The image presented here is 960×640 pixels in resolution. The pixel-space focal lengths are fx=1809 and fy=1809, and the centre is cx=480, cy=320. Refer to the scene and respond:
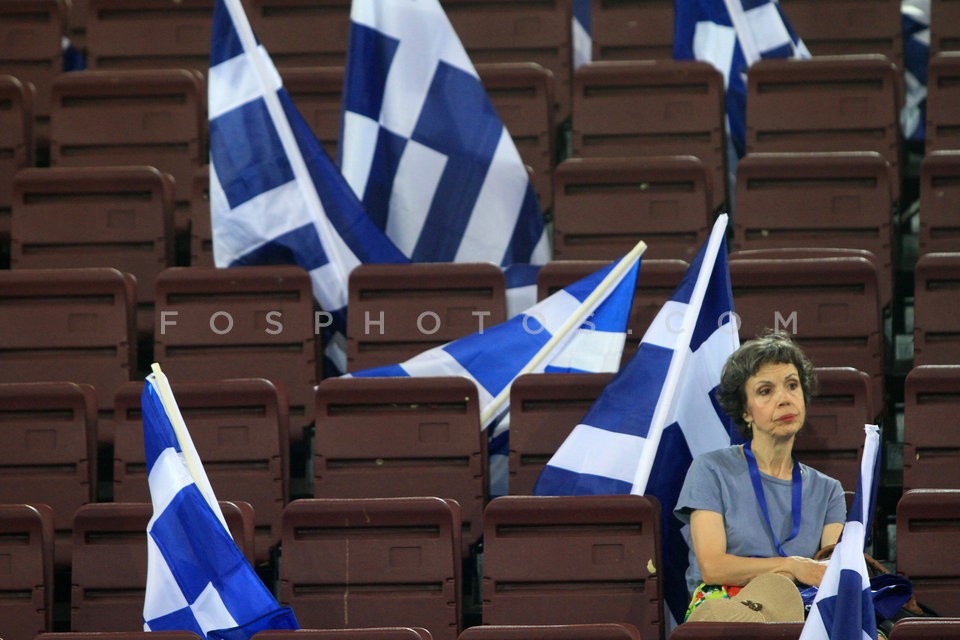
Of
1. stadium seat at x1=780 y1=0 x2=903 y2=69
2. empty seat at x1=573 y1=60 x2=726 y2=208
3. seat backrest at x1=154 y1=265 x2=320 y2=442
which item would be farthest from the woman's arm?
stadium seat at x1=780 y1=0 x2=903 y2=69

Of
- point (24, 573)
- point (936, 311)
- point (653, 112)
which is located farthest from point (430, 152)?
point (24, 573)

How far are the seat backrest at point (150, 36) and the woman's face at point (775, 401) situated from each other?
2.96 m

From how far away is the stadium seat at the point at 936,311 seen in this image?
4.55 metres

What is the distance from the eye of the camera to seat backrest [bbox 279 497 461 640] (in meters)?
3.87

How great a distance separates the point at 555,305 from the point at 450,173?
76 centimetres

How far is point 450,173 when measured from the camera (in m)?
5.11

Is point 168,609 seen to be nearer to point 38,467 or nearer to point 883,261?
point 38,467

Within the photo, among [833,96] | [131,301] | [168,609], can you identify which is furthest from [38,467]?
[833,96]

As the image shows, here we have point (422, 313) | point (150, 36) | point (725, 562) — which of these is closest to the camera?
point (725, 562)

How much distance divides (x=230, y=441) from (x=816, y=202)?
177 centimetres

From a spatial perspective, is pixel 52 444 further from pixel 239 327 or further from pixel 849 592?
pixel 849 592

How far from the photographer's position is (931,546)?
382cm

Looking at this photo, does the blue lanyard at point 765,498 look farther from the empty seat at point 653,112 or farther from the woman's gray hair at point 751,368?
the empty seat at point 653,112

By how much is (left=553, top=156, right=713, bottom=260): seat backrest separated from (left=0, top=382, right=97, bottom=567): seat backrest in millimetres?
1432
